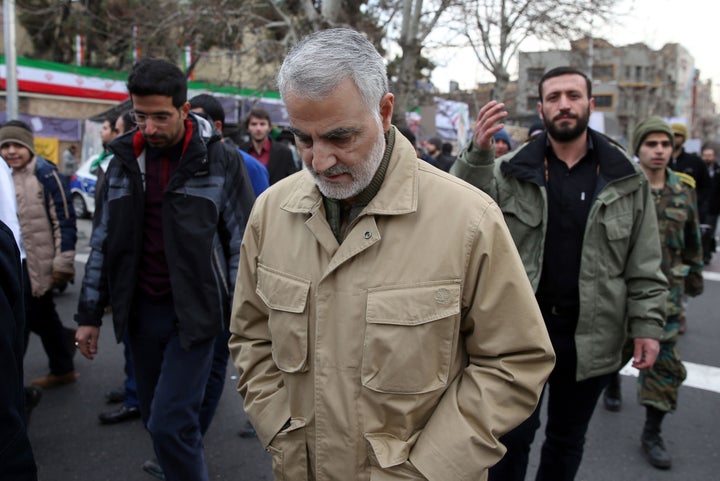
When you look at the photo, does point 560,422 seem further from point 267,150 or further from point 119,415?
point 267,150

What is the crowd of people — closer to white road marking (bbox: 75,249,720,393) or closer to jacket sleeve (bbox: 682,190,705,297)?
jacket sleeve (bbox: 682,190,705,297)

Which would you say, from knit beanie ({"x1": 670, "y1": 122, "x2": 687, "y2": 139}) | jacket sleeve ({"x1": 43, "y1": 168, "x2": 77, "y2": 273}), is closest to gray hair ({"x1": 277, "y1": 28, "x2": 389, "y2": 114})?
jacket sleeve ({"x1": 43, "y1": 168, "x2": 77, "y2": 273})

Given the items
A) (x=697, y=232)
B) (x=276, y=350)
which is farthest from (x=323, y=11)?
(x=276, y=350)

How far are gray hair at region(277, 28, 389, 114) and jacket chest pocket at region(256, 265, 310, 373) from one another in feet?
1.64

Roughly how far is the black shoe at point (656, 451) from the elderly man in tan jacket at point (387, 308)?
101 inches

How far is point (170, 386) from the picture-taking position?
2598 mm

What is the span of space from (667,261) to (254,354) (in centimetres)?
313

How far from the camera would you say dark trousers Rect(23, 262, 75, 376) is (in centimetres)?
452

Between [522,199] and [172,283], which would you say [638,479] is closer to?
[522,199]

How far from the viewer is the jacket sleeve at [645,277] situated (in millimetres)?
2521

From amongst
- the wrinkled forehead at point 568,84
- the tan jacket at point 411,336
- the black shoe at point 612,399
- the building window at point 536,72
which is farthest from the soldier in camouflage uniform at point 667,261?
the building window at point 536,72

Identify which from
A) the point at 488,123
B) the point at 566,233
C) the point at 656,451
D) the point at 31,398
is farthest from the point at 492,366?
the point at 31,398

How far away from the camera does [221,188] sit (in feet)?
9.14

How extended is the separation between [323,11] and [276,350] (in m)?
12.3
